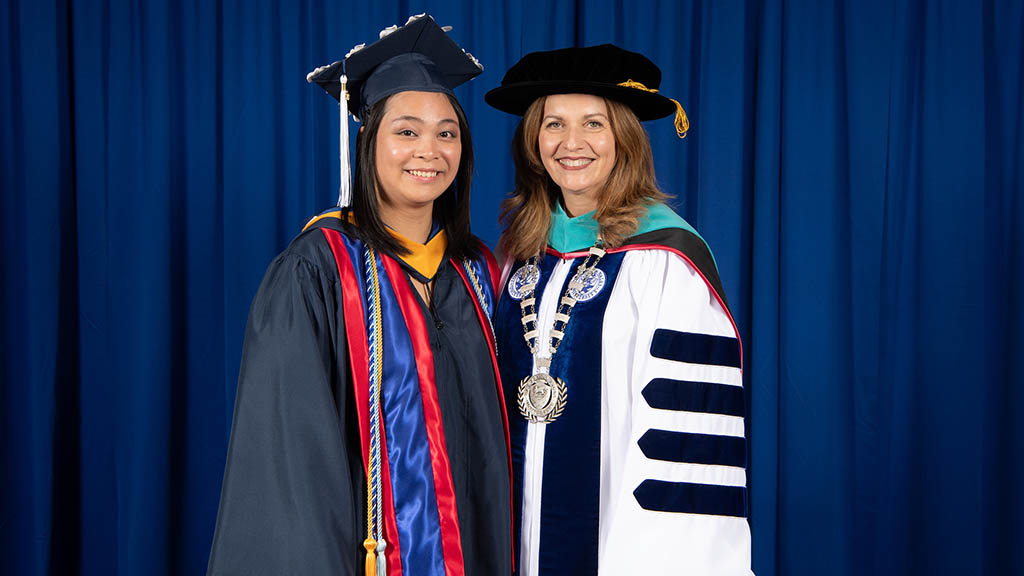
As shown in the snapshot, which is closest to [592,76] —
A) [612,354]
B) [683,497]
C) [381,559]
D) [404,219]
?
[404,219]

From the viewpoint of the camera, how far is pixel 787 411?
3277 mm

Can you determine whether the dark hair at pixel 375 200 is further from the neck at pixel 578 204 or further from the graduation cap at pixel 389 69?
the neck at pixel 578 204

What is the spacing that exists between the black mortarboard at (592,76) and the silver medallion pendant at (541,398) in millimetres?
813

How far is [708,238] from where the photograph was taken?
3.31 metres

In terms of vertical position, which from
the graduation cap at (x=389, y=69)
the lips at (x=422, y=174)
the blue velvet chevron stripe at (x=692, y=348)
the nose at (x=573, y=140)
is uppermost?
the graduation cap at (x=389, y=69)

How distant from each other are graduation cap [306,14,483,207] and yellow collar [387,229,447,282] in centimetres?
19

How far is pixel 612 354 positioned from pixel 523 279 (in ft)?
1.31

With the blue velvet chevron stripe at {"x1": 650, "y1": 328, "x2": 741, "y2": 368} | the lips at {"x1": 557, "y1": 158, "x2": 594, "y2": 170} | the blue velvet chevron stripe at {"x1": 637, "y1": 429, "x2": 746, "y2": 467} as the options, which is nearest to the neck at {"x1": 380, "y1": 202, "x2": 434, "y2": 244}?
the lips at {"x1": 557, "y1": 158, "x2": 594, "y2": 170}

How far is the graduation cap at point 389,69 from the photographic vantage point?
6.45ft

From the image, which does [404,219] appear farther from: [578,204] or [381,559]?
[381,559]

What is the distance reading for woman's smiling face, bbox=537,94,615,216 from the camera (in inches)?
84.1

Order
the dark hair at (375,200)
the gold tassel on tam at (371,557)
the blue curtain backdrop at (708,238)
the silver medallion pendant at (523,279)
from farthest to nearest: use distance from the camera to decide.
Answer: the blue curtain backdrop at (708,238)
the silver medallion pendant at (523,279)
the dark hair at (375,200)
the gold tassel on tam at (371,557)

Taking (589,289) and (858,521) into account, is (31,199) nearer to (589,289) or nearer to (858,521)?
(589,289)

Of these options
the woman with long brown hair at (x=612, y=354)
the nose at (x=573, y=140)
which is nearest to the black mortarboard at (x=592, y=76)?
the woman with long brown hair at (x=612, y=354)
